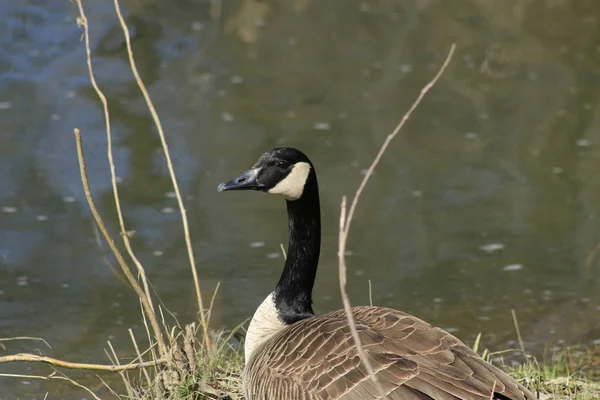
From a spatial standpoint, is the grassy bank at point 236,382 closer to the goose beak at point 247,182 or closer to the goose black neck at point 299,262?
the goose black neck at point 299,262

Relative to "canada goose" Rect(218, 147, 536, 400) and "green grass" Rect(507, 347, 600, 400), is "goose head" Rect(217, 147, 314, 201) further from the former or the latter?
"green grass" Rect(507, 347, 600, 400)

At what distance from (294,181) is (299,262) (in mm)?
497

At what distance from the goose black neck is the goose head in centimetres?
20

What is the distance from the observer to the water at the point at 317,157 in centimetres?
743

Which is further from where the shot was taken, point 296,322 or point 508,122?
point 508,122

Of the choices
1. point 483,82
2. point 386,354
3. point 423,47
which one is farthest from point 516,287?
point 423,47

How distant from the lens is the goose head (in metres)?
4.82

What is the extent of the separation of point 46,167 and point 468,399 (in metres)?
6.66

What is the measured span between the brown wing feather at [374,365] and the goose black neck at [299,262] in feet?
1.57

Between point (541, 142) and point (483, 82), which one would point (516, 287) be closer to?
point (541, 142)

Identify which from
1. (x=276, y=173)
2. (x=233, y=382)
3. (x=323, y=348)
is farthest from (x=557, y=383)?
(x=276, y=173)

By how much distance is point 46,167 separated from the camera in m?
9.55

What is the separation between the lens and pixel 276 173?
484 cm

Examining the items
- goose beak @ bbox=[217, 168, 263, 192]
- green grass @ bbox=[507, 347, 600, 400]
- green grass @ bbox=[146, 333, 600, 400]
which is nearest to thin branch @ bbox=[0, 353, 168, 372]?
green grass @ bbox=[146, 333, 600, 400]
